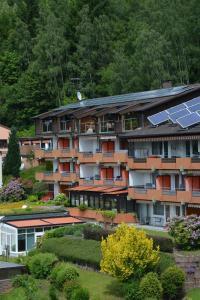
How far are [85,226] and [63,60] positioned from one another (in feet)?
166

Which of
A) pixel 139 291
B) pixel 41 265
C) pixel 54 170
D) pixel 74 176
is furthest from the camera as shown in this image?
pixel 54 170

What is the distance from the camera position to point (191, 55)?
91000mm

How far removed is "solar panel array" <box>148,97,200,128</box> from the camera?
57.4 metres

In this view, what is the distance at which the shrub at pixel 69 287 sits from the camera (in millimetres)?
43812

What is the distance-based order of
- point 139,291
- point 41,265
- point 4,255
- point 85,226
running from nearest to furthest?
point 139,291 → point 41,265 → point 85,226 → point 4,255

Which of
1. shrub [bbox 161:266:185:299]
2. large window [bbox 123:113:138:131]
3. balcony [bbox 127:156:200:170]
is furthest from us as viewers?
large window [bbox 123:113:138:131]

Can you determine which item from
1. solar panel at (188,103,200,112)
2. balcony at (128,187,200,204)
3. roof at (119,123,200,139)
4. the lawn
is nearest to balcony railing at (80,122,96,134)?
roof at (119,123,200,139)

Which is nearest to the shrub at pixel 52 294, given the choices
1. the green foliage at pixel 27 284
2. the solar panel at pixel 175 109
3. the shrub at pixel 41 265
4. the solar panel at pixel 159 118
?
the green foliage at pixel 27 284

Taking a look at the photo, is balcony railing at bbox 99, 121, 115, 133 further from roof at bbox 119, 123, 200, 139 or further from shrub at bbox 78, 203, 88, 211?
shrub at bbox 78, 203, 88, 211

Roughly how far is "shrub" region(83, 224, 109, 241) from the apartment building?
26.1ft

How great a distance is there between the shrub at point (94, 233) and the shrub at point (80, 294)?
27.8ft

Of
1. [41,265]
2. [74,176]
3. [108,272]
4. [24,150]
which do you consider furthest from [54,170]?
[108,272]

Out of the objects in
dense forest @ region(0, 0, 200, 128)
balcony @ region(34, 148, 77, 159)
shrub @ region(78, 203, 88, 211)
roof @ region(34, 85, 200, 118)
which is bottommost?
shrub @ region(78, 203, 88, 211)

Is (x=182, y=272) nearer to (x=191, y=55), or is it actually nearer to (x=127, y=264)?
(x=127, y=264)
